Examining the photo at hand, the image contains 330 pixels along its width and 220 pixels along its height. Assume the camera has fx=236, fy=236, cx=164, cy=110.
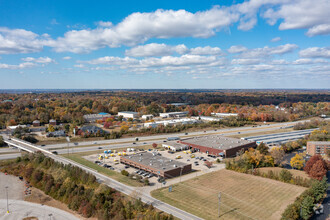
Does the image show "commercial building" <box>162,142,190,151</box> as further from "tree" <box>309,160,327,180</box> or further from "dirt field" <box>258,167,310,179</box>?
"tree" <box>309,160,327,180</box>

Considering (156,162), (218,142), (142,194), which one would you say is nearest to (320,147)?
(218,142)

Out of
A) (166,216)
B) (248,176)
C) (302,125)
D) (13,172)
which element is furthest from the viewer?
(302,125)

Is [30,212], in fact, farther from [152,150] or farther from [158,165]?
[152,150]

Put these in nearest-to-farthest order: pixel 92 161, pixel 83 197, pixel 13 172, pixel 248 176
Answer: pixel 83 197 < pixel 248 176 < pixel 13 172 < pixel 92 161

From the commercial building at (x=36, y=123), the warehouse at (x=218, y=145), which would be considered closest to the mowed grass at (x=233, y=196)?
the warehouse at (x=218, y=145)

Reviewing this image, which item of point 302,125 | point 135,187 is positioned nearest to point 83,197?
point 135,187

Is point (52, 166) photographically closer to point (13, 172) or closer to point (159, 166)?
point (13, 172)

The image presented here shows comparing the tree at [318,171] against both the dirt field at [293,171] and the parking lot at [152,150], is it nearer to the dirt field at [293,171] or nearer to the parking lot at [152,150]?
the dirt field at [293,171]
